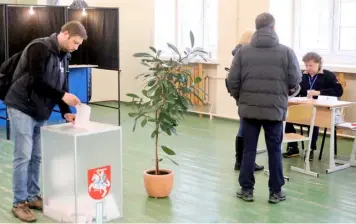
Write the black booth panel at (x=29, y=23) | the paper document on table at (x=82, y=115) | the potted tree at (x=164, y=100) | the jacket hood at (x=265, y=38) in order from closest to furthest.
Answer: the paper document on table at (x=82, y=115), the jacket hood at (x=265, y=38), the potted tree at (x=164, y=100), the black booth panel at (x=29, y=23)

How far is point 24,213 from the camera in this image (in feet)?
11.5

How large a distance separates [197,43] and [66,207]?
5.61 metres

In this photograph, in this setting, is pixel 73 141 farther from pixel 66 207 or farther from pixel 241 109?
pixel 241 109

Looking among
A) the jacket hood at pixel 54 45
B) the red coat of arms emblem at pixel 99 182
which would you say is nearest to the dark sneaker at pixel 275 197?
the red coat of arms emblem at pixel 99 182

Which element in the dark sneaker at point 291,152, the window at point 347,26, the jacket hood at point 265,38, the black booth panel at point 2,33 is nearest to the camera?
the jacket hood at point 265,38

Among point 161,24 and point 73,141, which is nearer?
point 73,141

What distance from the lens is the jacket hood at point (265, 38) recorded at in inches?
149

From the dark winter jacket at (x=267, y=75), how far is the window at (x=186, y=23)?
4.46 meters

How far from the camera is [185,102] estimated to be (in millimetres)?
3982

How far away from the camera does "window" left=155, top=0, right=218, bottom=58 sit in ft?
27.5

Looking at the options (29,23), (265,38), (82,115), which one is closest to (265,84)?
(265,38)

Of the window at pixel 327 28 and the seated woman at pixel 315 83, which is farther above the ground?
the window at pixel 327 28

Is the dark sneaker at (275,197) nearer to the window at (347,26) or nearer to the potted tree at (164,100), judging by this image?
the potted tree at (164,100)

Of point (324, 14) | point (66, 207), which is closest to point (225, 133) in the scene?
point (324, 14)
